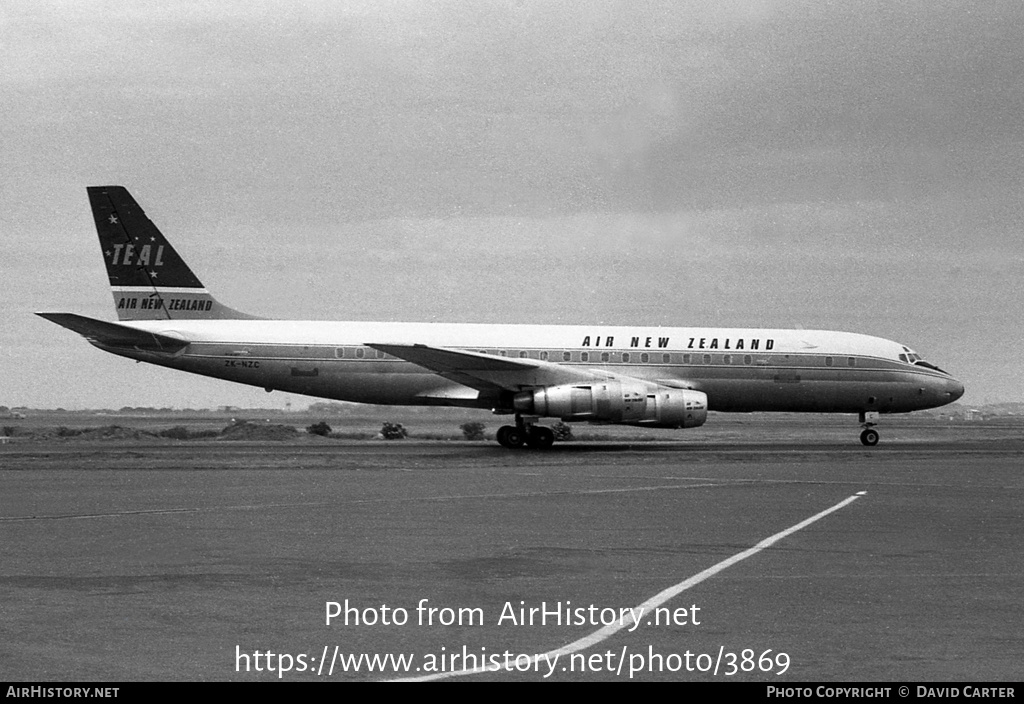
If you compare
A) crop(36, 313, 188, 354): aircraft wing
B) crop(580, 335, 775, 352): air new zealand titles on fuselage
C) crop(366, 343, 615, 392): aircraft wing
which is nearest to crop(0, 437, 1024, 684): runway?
crop(366, 343, 615, 392): aircraft wing

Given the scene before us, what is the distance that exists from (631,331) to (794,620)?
29.9m

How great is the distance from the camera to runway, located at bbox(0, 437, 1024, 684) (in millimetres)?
6898

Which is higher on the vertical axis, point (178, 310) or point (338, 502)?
point (178, 310)

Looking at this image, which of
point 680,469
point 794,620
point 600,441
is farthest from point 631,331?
point 794,620

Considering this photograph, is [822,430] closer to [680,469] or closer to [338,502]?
[680,469]

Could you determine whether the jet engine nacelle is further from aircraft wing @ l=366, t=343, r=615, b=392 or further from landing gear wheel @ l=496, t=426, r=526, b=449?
landing gear wheel @ l=496, t=426, r=526, b=449

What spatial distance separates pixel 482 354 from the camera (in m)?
34.9

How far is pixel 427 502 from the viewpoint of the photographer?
17422mm

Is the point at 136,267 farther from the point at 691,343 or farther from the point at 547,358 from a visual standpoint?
the point at 691,343

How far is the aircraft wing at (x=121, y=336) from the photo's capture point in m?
34.2

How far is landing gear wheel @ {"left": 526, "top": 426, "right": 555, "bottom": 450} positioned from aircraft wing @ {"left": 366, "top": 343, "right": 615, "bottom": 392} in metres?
1.55
